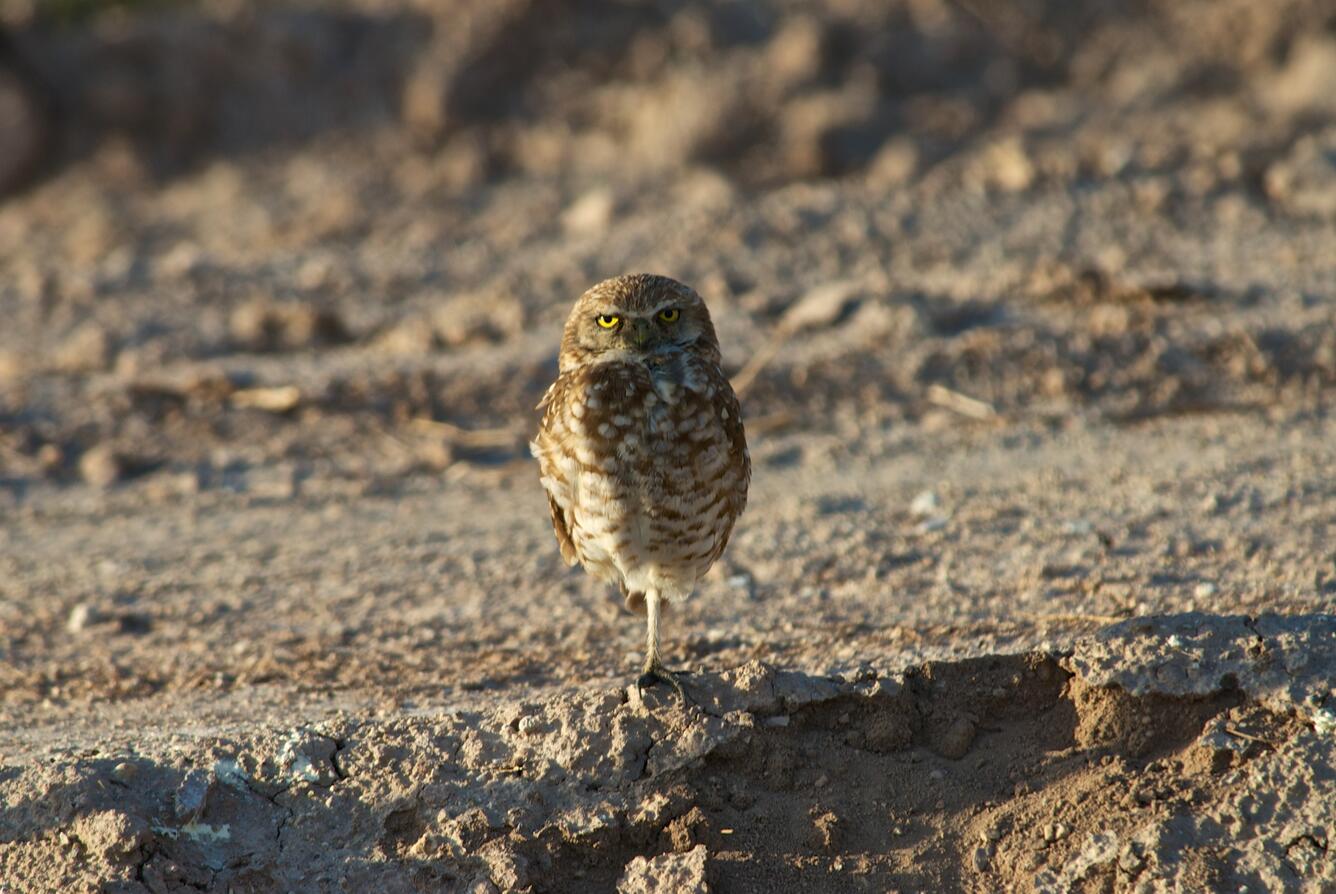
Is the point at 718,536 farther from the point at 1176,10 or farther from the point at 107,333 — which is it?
the point at 1176,10

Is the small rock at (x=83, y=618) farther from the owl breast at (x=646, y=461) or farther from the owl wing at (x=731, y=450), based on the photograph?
the owl wing at (x=731, y=450)

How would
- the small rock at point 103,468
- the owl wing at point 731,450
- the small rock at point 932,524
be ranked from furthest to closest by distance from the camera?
1. the small rock at point 103,468
2. the small rock at point 932,524
3. the owl wing at point 731,450

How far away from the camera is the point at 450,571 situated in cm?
646

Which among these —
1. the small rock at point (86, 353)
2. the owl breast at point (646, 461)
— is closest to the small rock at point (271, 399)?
the small rock at point (86, 353)

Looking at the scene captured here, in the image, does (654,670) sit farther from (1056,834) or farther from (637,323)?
(1056,834)

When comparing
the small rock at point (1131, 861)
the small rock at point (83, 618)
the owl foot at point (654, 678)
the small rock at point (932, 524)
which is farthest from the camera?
the small rock at point (932, 524)

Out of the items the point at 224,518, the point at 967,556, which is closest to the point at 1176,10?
the point at 967,556

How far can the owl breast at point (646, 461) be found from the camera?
178 inches

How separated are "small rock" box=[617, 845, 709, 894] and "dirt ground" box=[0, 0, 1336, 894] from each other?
0.07 ft

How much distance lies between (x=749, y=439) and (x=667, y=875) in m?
3.92

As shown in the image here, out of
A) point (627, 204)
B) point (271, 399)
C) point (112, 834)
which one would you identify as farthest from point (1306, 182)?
point (112, 834)

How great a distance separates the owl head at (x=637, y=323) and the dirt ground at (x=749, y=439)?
1015 millimetres

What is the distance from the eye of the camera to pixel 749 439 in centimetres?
784

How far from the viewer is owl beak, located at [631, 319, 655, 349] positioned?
4.58 meters
